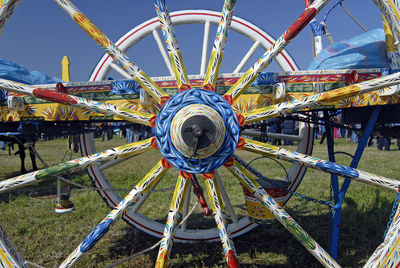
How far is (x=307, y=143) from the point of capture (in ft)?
10.3

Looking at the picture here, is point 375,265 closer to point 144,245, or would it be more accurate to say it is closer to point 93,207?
point 144,245

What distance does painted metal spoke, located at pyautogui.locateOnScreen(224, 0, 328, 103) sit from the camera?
1.56 metres

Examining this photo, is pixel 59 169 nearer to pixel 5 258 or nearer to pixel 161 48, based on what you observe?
pixel 5 258

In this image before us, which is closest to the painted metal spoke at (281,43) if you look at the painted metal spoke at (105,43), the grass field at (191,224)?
the painted metal spoke at (105,43)

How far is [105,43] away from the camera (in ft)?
5.54

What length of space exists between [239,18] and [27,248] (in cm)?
348

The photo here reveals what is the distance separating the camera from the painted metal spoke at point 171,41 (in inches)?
69.2

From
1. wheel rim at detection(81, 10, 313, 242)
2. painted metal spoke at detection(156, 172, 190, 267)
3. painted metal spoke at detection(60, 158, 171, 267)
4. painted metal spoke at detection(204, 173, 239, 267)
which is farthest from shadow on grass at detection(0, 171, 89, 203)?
painted metal spoke at detection(204, 173, 239, 267)

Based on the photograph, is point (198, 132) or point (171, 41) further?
point (171, 41)

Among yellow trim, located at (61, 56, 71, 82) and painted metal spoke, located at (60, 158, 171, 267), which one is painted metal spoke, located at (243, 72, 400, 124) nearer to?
painted metal spoke, located at (60, 158, 171, 267)

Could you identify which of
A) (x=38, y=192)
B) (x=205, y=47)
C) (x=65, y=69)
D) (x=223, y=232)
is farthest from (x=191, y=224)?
(x=38, y=192)

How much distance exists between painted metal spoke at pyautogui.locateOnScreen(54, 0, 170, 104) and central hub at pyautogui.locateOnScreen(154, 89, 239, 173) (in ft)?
0.67

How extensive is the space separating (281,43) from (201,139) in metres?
0.76

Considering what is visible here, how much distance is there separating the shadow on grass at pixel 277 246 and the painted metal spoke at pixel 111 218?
1.43m
